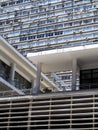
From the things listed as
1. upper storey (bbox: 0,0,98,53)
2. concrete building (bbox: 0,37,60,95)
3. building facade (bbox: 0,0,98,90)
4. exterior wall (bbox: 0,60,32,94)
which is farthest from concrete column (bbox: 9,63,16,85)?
upper storey (bbox: 0,0,98,53)

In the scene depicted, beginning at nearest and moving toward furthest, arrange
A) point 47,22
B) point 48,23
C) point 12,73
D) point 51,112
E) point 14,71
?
1. point 51,112
2. point 12,73
3. point 14,71
4. point 48,23
5. point 47,22

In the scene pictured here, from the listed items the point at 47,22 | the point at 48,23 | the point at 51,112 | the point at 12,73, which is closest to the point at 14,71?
the point at 12,73

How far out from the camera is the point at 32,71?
148ft

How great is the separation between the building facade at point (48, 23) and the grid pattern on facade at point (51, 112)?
59.8 m

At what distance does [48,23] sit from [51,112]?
69.5 metres

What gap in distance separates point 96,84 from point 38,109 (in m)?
5.19

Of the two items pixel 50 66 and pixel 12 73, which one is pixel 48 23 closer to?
pixel 12 73

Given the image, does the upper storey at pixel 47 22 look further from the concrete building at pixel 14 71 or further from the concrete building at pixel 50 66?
the concrete building at pixel 14 71

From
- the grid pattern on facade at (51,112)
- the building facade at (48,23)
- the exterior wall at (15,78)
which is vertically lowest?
the grid pattern on facade at (51,112)

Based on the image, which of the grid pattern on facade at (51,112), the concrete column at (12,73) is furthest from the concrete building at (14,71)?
the grid pattern on facade at (51,112)

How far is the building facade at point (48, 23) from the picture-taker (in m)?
86.5

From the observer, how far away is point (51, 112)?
22.5m

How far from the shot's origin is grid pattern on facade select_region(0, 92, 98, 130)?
21656 millimetres

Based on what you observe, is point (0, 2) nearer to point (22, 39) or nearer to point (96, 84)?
point (22, 39)
